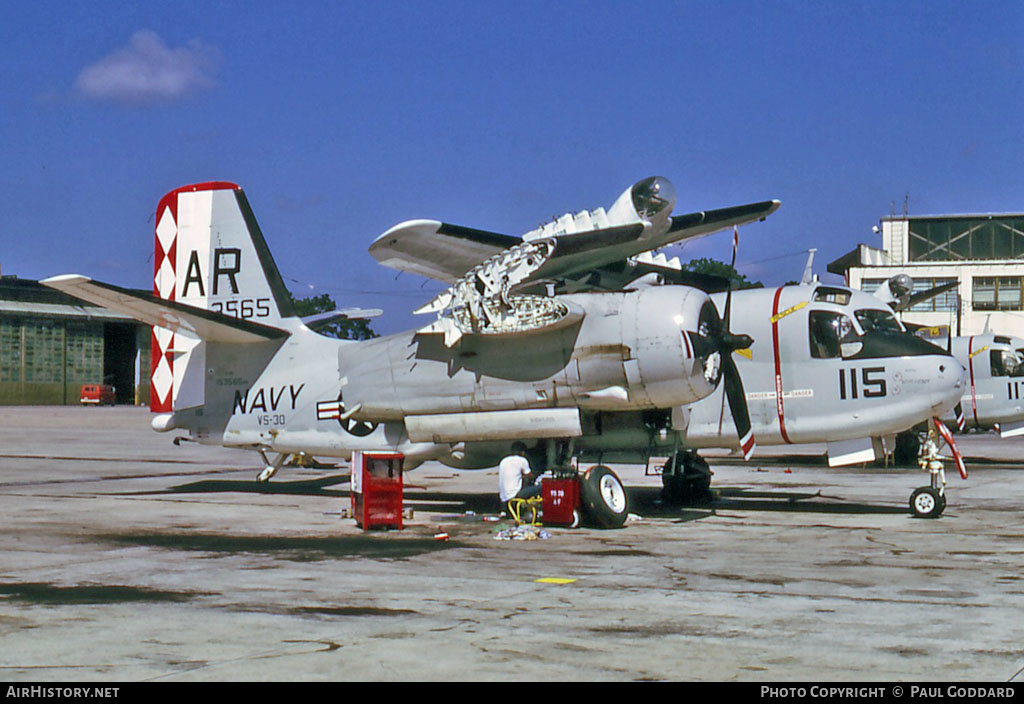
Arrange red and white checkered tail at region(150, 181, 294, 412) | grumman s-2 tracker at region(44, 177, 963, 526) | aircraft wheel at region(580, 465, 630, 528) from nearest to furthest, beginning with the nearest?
aircraft wheel at region(580, 465, 630, 528), grumman s-2 tracker at region(44, 177, 963, 526), red and white checkered tail at region(150, 181, 294, 412)

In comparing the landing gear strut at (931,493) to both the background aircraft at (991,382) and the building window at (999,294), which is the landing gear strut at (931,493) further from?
the building window at (999,294)

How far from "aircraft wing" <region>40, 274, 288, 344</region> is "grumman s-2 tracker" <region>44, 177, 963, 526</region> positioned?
38 mm

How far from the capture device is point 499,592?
962cm

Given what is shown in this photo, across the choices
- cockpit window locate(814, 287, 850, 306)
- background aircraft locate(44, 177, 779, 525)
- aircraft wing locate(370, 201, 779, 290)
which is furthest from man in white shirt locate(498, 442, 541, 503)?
cockpit window locate(814, 287, 850, 306)

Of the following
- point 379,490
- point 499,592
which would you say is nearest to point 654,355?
point 379,490

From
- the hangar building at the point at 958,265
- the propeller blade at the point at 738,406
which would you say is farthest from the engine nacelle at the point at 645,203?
the hangar building at the point at 958,265

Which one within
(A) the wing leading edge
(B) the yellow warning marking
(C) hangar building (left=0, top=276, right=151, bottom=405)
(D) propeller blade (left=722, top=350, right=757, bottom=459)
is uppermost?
(C) hangar building (left=0, top=276, right=151, bottom=405)

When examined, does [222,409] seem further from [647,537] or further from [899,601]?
[899,601]

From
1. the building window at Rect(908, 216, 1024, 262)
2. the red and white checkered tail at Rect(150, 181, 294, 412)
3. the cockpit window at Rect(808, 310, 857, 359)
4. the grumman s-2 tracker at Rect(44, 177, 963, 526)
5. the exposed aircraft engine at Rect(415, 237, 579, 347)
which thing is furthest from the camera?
the building window at Rect(908, 216, 1024, 262)

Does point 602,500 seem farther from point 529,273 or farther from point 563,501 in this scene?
point 529,273

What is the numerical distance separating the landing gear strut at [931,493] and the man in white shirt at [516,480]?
18.5 ft

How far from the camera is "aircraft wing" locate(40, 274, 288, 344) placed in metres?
15.9

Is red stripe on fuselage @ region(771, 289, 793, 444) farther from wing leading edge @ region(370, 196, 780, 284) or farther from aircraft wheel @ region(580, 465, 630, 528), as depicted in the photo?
aircraft wheel @ region(580, 465, 630, 528)

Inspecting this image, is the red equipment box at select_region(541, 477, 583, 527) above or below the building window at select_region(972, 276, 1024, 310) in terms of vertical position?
below
